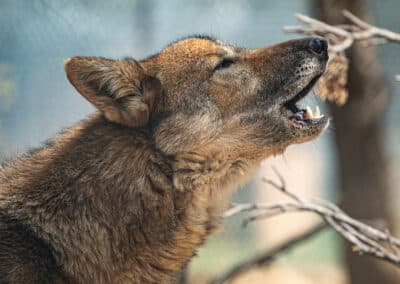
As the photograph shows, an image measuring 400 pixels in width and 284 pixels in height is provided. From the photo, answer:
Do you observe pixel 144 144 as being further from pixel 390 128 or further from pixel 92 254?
pixel 390 128

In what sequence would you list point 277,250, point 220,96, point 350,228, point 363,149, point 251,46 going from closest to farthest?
point 220,96 → point 350,228 → point 363,149 → point 277,250 → point 251,46

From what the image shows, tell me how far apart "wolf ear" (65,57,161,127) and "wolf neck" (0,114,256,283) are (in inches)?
3.4

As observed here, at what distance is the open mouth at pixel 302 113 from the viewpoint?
3430mm

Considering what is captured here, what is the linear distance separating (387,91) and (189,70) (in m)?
3.22

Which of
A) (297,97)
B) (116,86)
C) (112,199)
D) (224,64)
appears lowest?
(112,199)

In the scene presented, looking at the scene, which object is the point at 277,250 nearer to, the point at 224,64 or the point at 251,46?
the point at 251,46

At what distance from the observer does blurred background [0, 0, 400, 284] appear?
4844mm

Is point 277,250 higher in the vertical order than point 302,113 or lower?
lower

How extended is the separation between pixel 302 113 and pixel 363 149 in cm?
285

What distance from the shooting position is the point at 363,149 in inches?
243

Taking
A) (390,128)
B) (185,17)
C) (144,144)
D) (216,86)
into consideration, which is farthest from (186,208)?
(390,128)

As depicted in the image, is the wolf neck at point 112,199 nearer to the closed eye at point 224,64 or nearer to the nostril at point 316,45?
the closed eye at point 224,64

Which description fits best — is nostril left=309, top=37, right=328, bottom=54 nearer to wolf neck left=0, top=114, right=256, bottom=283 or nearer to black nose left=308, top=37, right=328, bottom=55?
black nose left=308, top=37, right=328, bottom=55

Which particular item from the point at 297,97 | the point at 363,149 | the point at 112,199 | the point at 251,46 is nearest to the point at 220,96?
the point at 297,97
